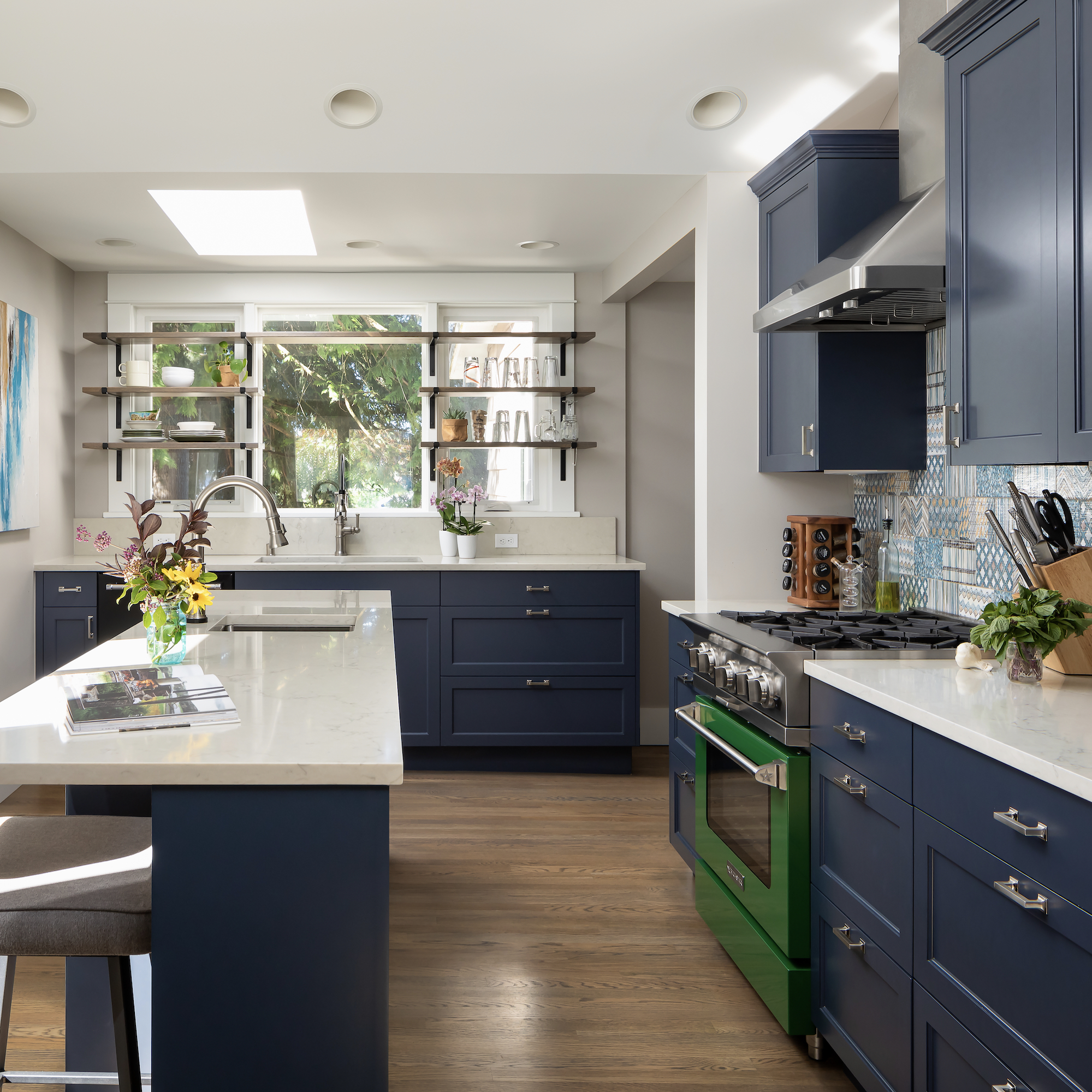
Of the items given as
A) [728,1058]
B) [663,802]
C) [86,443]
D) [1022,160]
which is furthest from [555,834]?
[86,443]

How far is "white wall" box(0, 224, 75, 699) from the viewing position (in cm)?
393

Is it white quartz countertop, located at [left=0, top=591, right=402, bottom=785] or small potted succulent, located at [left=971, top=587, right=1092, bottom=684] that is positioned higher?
small potted succulent, located at [left=971, top=587, right=1092, bottom=684]

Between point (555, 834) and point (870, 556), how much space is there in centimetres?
148

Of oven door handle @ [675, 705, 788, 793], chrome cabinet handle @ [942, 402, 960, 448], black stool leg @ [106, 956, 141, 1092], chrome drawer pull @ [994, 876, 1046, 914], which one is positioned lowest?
black stool leg @ [106, 956, 141, 1092]

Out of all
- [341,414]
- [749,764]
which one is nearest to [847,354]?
[749,764]

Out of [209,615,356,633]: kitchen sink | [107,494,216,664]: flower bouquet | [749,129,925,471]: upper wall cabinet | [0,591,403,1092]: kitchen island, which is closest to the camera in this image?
[0,591,403,1092]: kitchen island

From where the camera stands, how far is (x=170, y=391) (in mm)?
4543

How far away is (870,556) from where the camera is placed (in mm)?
3188

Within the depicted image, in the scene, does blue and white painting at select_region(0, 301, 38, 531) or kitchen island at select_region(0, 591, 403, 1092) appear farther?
blue and white painting at select_region(0, 301, 38, 531)

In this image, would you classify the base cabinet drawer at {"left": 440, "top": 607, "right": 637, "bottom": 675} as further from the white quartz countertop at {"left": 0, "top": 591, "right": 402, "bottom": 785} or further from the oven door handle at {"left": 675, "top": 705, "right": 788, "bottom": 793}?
the white quartz countertop at {"left": 0, "top": 591, "right": 402, "bottom": 785}

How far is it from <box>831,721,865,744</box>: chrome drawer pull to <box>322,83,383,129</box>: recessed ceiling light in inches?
94.7

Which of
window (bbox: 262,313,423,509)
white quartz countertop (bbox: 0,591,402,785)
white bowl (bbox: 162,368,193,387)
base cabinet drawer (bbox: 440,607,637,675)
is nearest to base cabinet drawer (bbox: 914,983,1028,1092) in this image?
white quartz countertop (bbox: 0,591,402,785)

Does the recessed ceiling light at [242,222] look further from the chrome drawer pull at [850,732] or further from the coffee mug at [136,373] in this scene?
the chrome drawer pull at [850,732]

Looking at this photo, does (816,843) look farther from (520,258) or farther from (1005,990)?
(520,258)
